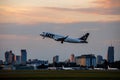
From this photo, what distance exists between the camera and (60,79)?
4481 cm

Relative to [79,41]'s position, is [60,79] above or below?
below

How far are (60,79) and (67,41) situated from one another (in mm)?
47730

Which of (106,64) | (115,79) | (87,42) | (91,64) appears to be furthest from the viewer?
(91,64)

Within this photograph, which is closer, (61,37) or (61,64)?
(61,37)

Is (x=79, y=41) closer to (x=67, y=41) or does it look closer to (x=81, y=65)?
(x=67, y=41)

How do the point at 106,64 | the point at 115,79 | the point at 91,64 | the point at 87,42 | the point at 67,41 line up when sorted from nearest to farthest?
the point at 115,79 → the point at 87,42 → the point at 67,41 → the point at 106,64 → the point at 91,64

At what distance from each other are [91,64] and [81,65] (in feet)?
6.69

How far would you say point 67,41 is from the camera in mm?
92438

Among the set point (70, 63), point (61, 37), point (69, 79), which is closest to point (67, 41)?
point (61, 37)

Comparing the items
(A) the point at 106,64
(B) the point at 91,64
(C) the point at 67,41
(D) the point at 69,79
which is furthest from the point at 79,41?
(D) the point at 69,79

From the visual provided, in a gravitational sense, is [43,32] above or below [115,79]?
above

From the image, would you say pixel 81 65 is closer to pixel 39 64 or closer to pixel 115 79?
pixel 39 64

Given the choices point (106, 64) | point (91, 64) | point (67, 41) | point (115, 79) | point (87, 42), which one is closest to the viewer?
point (115, 79)

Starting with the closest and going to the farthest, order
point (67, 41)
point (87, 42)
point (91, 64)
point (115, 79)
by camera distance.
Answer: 1. point (115, 79)
2. point (87, 42)
3. point (67, 41)
4. point (91, 64)
